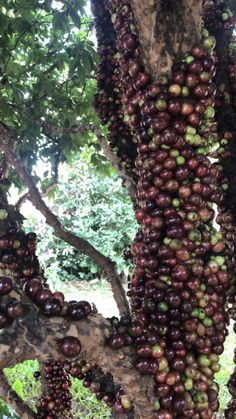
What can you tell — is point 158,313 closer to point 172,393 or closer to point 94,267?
point 172,393

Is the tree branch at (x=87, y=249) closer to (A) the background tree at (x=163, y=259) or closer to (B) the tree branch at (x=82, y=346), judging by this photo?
(A) the background tree at (x=163, y=259)

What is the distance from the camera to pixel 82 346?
1246 mm

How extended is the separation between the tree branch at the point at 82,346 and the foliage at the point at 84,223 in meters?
6.94

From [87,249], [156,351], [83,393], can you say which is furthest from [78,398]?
[156,351]

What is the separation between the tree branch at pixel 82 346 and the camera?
1.15m

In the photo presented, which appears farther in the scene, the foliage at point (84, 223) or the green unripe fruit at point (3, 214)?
the foliage at point (84, 223)

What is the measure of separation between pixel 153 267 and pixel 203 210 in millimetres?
252

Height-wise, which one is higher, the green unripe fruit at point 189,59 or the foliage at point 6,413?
the green unripe fruit at point 189,59

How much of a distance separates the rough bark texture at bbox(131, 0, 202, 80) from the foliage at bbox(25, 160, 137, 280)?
684 centimetres

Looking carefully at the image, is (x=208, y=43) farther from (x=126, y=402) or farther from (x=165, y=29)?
(x=126, y=402)

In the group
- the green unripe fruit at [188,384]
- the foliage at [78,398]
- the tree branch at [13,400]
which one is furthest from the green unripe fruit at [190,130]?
the foliage at [78,398]

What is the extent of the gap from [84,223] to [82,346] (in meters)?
7.56

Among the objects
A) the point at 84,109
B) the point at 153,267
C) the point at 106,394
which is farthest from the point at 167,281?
the point at 84,109

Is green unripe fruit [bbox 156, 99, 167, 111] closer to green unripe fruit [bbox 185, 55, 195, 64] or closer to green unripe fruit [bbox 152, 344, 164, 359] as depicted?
green unripe fruit [bbox 185, 55, 195, 64]
